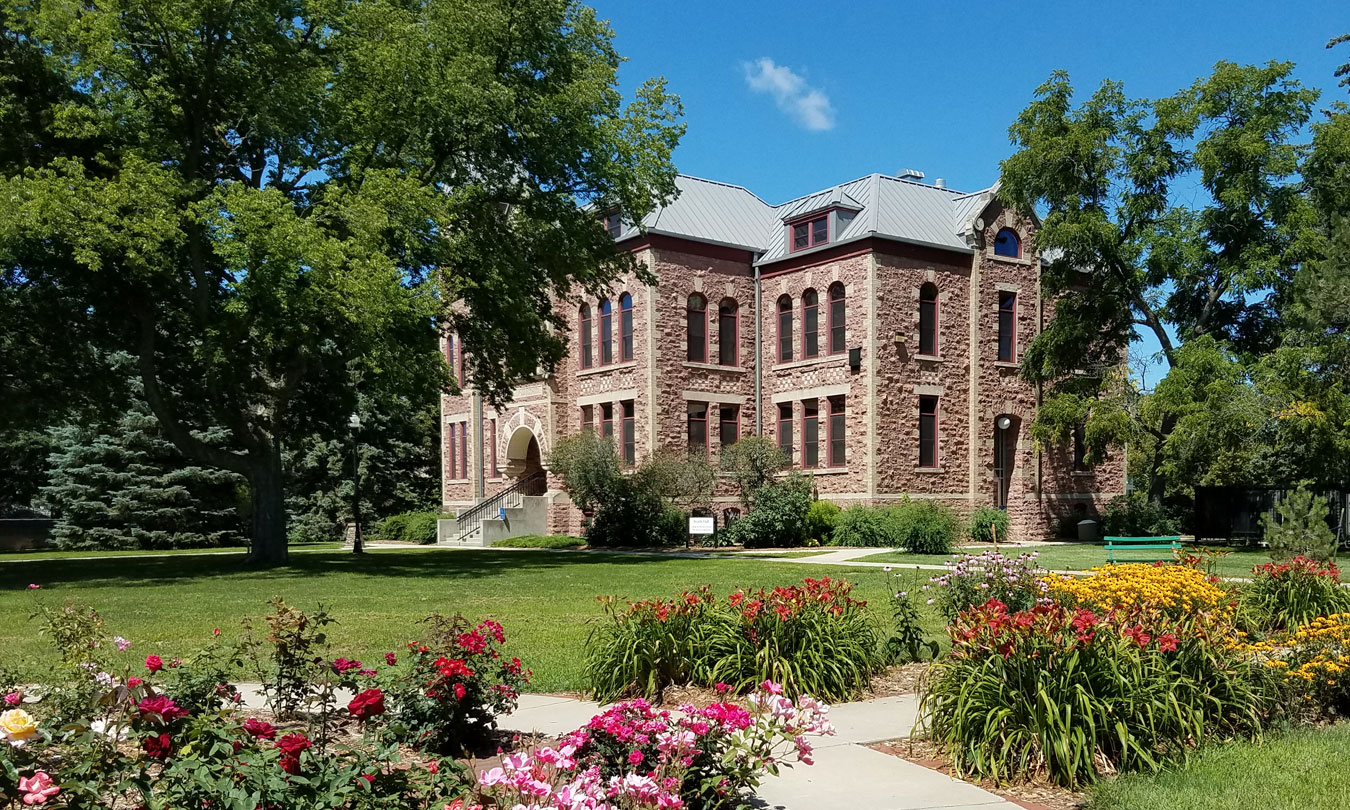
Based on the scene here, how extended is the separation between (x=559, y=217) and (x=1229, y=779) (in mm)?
20229

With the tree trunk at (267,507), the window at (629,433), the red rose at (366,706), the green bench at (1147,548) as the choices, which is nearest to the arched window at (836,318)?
A: the window at (629,433)

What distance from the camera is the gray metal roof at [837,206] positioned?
3152cm

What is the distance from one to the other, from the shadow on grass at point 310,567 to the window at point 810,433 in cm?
793

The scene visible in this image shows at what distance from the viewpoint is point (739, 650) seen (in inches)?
302

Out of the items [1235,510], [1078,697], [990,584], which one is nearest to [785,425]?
[1235,510]

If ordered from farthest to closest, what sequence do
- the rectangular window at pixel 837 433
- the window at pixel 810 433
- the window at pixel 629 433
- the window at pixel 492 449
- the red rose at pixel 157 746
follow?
the window at pixel 492 449 < the window at pixel 629 433 < the window at pixel 810 433 < the rectangular window at pixel 837 433 < the red rose at pixel 157 746

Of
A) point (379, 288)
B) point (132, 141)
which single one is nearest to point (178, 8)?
point (132, 141)

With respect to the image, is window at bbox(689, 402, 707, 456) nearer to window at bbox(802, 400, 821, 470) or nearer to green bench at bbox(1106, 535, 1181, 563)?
window at bbox(802, 400, 821, 470)

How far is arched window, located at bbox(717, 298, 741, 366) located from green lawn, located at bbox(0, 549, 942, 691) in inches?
376

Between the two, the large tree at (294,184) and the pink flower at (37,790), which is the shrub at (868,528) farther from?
the pink flower at (37,790)

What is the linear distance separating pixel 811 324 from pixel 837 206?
3706mm

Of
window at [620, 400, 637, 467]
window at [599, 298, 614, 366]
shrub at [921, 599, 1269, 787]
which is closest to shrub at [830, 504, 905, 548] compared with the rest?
window at [620, 400, 637, 467]

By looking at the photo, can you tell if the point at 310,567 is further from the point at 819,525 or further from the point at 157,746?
the point at 157,746

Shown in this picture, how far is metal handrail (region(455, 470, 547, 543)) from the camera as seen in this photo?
37344mm
